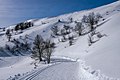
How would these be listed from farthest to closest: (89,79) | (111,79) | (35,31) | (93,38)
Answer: (35,31), (93,38), (89,79), (111,79)

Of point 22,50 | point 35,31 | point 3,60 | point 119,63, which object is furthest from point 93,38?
point 35,31

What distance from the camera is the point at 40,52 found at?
6594cm

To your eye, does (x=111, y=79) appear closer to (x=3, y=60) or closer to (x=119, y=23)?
(x=119, y=23)

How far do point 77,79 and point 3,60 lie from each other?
72162 mm

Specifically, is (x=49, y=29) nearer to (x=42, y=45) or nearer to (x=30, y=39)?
(x=30, y=39)

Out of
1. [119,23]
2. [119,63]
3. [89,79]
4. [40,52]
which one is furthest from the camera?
[119,23]

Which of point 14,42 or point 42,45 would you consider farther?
point 14,42

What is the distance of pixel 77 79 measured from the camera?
923 inches

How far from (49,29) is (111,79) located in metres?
179

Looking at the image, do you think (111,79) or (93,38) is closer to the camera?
(111,79)

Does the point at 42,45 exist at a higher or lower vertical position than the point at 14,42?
higher

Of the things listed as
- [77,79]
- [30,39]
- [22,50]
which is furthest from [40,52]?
[30,39]

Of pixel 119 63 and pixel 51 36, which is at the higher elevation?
pixel 119 63

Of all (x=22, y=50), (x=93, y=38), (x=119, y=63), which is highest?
(x=119, y=63)
